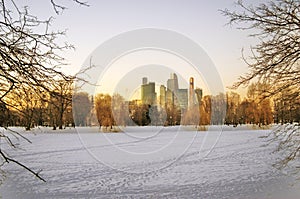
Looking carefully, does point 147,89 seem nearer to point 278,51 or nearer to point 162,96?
point 162,96

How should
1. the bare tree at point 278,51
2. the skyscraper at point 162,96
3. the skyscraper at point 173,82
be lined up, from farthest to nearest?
the skyscraper at point 162,96 < the skyscraper at point 173,82 < the bare tree at point 278,51

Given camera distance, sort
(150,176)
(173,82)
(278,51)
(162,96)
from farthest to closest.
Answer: (162,96), (173,82), (150,176), (278,51)

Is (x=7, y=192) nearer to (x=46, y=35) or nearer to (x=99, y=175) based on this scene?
(x=99, y=175)

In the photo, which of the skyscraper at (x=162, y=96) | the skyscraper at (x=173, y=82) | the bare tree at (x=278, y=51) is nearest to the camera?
the bare tree at (x=278, y=51)

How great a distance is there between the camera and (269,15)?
466 centimetres

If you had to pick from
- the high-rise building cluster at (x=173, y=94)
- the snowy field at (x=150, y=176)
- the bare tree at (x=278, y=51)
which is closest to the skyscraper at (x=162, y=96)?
the high-rise building cluster at (x=173, y=94)

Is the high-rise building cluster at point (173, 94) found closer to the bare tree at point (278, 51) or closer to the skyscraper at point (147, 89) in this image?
the skyscraper at point (147, 89)

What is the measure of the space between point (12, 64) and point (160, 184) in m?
5.92

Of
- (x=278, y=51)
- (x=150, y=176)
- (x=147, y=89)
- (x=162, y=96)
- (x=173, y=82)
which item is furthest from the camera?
(x=162, y=96)

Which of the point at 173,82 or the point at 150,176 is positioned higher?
the point at 173,82

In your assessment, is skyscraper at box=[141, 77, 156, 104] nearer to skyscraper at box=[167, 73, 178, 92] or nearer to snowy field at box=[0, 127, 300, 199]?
skyscraper at box=[167, 73, 178, 92]

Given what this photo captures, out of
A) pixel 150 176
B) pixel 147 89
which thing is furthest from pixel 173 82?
pixel 150 176

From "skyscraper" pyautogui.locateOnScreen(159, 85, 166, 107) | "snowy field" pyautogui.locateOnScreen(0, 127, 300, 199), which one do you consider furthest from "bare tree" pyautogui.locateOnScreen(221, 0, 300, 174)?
"skyscraper" pyautogui.locateOnScreen(159, 85, 166, 107)

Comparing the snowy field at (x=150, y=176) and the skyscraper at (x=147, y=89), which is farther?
the skyscraper at (x=147, y=89)
